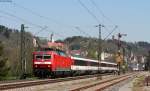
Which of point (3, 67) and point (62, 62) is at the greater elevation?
point (62, 62)

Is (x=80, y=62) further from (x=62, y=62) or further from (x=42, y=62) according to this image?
(x=42, y=62)

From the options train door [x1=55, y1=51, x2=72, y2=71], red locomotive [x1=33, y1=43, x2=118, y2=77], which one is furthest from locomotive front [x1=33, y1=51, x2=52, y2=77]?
train door [x1=55, y1=51, x2=72, y2=71]

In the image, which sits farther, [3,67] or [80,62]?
[80,62]

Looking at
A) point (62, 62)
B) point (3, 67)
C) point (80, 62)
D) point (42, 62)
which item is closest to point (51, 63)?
point (42, 62)

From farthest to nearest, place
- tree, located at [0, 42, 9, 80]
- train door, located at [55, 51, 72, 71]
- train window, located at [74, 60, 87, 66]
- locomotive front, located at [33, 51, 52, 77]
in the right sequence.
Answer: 1. train window, located at [74, 60, 87, 66]
2. tree, located at [0, 42, 9, 80]
3. train door, located at [55, 51, 72, 71]
4. locomotive front, located at [33, 51, 52, 77]

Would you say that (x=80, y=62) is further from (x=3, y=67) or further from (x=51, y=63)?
(x=51, y=63)

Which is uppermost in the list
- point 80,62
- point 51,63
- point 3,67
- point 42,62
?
point 80,62

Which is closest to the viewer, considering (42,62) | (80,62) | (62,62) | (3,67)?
(42,62)

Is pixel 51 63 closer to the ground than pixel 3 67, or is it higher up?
higher up

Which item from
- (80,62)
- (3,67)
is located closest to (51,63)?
(3,67)

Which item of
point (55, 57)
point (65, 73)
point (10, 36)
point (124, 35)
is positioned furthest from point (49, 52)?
point (10, 36)

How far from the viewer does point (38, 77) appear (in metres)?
57.8

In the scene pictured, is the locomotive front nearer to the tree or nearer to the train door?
the train door

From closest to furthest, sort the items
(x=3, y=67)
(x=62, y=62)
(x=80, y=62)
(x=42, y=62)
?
(x=42, y=62)
(x=62, y=62)
(x=3, y=67)
(x=80, y=62)
